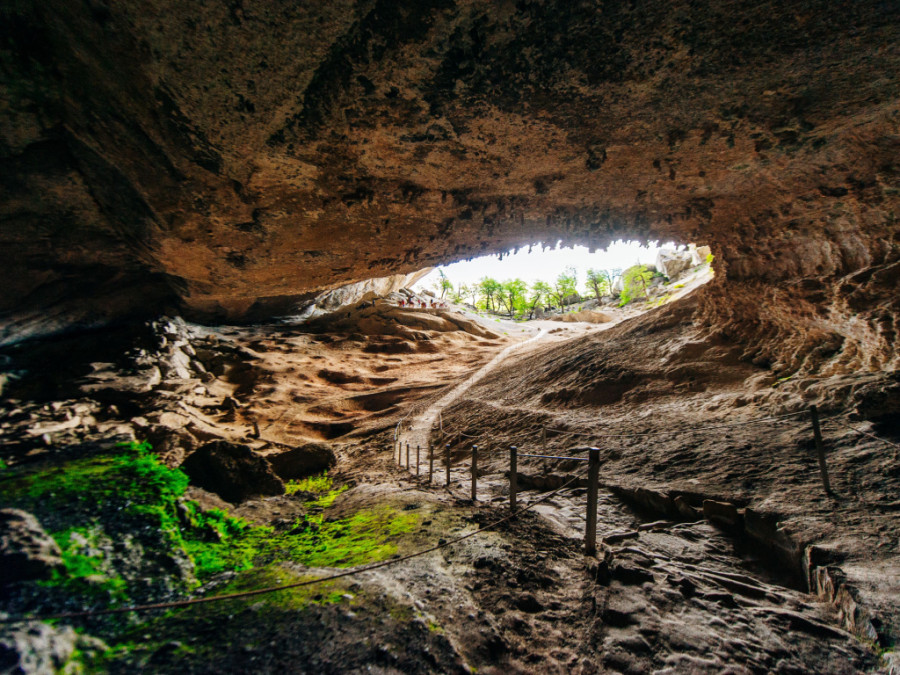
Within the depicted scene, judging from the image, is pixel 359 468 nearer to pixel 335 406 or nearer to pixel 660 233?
pixel 335 406

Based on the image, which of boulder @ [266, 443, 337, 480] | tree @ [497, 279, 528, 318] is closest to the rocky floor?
boulder @ [266, 443, 337, 480]

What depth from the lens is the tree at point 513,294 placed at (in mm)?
56906

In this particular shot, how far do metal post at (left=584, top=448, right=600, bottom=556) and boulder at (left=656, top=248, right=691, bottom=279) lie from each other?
159 feet


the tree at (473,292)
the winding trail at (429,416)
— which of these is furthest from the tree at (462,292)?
the winding trail at (429,416)

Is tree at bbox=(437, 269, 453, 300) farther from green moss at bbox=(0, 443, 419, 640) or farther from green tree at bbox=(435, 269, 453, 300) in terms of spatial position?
green moss at bbox=(0, 443, 419, 640)

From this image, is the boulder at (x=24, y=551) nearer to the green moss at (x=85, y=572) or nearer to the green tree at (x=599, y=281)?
the green moss at (x=85, y=572)

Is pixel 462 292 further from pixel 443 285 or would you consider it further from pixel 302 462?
pixel 302 462

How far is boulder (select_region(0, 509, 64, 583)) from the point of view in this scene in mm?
3008

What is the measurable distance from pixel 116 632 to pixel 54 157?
793 centimetres

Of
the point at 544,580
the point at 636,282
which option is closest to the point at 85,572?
the point at 544,580

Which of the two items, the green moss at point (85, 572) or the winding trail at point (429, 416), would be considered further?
the winding trail at point (429, 416)

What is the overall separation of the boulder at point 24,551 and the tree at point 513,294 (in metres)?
54.5

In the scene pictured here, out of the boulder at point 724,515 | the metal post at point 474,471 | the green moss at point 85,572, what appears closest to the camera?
the green moss at point 85,572

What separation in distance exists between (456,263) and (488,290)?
162 feet
